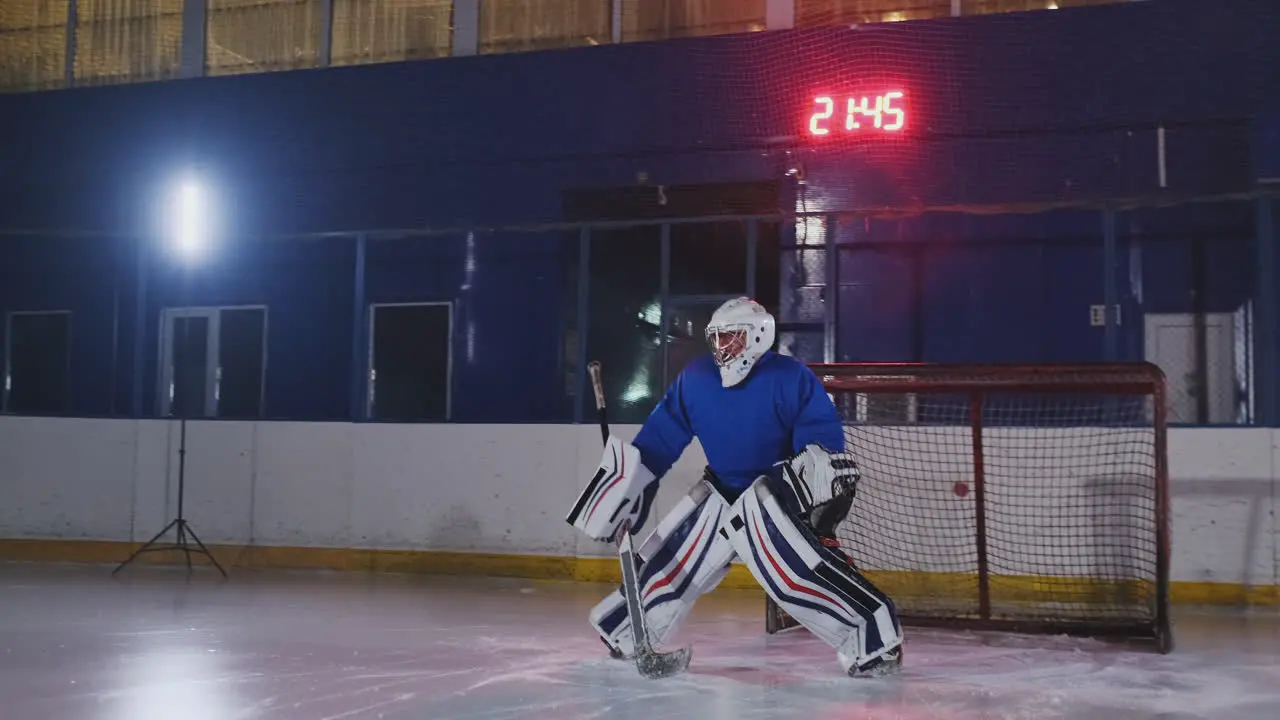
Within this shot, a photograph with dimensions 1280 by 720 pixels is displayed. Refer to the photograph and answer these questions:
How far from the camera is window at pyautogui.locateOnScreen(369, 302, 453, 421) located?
10664mm

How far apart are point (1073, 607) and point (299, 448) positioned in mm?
5021

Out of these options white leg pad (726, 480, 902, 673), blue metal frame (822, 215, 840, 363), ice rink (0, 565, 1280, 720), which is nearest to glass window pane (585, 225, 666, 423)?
blue metal frame (822, 215, 840, 363)

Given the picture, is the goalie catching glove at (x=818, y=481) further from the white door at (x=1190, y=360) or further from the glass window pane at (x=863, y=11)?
the glass window pane at (x=863, y=11)

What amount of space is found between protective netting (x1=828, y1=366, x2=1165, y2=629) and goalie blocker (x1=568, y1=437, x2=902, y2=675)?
89.7 inches

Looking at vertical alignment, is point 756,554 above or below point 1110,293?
below

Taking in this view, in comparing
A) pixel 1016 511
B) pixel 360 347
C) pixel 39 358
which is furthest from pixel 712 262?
pixel 39 358

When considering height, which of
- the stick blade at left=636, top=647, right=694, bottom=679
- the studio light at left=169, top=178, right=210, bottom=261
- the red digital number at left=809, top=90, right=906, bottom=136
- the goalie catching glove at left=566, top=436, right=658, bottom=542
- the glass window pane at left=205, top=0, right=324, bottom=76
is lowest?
the stick blade at left=636, top=647, right=694, bottom=679

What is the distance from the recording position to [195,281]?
10.8m

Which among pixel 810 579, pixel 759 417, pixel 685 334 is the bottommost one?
pixel 810 579

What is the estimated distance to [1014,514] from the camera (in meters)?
7.00

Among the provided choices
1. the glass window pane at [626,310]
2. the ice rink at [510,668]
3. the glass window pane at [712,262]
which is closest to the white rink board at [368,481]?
the ice rink at [510,668]

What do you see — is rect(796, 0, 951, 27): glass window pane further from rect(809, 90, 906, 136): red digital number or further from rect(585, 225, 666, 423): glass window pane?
rect(585, 225, 666, 423): glass window pane

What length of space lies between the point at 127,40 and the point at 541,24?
3824 mm

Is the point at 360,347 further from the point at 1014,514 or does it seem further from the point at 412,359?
the point at 1014,514
